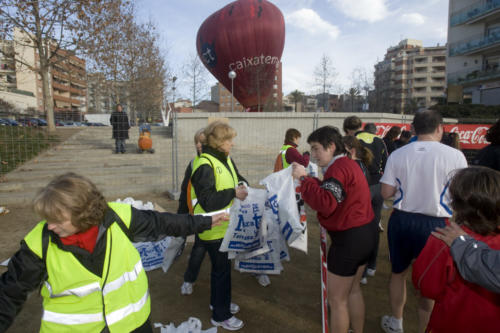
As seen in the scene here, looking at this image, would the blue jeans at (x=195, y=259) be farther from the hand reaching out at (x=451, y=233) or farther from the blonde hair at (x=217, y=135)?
the hand reaching out at (x=451, y=233)

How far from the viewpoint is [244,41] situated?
73.3 ft

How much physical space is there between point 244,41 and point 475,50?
26.5 meters

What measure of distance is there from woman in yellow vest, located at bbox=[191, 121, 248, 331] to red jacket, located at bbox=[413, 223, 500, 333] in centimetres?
144

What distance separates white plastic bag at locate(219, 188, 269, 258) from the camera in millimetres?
2732

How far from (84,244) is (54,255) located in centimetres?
13

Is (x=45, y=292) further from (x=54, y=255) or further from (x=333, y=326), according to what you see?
(x=333, y=326)

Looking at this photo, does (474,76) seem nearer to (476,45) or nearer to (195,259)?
(476,45)

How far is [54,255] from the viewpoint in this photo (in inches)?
54.5

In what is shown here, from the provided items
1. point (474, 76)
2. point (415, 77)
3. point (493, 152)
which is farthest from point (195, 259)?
point (415, 77)

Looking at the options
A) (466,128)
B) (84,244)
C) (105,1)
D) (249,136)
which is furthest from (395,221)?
(105,1)

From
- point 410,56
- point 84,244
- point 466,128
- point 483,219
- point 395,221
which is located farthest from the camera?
point 410,56

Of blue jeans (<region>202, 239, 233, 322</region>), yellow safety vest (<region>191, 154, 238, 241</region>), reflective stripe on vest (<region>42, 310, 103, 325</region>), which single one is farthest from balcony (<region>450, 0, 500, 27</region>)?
reflective stripe on vest (<region>42, 310, 103, 325</region>)

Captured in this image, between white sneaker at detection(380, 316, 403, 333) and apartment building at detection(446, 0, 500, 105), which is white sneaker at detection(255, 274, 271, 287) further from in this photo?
apartment building at detection(446, 0, 500, 105)

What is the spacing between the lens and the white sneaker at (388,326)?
2725mm
